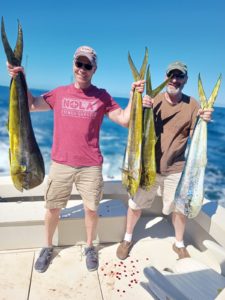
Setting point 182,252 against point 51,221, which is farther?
point 182,252

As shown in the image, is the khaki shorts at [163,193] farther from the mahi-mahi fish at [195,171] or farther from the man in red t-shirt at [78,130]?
the man in red t-shirt at [78,130]

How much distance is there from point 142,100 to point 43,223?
4.40ft

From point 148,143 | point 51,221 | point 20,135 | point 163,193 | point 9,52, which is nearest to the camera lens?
point 9,52

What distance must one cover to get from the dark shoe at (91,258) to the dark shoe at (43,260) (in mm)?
299

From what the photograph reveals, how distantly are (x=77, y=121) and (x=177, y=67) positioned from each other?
834 mm

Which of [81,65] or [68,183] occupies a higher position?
[81,65]

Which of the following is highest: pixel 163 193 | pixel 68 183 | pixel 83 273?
pixel 68 183

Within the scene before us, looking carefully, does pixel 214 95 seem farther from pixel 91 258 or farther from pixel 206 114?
pixel 91 258

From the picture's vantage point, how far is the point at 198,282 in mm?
2123

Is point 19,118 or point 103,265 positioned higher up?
point 19,118

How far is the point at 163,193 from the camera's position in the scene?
2.70m

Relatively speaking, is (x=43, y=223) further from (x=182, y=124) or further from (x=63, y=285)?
(x=182, y=124)

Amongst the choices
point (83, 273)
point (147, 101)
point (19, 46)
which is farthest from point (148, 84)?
point (83, 273)

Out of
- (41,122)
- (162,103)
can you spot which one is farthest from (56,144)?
(41,122)
